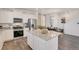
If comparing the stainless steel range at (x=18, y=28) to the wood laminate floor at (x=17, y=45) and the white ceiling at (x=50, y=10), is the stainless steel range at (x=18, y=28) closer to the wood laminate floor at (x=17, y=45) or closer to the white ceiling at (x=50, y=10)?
the wood laminate floor at (x=17, y=45)

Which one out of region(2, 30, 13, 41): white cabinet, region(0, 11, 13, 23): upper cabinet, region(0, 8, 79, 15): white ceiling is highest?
region(0, 8, 79, 15): white ceiling

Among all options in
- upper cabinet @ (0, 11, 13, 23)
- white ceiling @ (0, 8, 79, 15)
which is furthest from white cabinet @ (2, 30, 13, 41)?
white ceiling @ (0, 8, 79, 15)

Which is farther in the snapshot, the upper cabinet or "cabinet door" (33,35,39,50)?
"cabinet door" (33,35,39,50)

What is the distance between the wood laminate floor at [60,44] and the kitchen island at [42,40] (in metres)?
0.10

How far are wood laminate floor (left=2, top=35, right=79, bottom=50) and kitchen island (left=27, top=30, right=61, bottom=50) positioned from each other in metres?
0.10

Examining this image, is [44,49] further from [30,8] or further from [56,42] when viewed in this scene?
[30,8]

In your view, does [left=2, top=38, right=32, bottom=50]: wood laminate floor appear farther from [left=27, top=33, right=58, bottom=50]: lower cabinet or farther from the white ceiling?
the white ceiling

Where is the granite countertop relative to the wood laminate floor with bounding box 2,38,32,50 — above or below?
above

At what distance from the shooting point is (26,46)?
210 centimetres

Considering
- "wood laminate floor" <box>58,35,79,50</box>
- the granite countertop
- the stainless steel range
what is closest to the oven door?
the stainless steel range

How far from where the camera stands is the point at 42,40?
2080 millimetres

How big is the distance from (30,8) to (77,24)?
0.97 meters

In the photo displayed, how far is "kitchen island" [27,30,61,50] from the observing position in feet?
6.77

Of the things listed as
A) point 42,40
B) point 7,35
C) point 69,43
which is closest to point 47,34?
point 42,40
